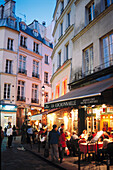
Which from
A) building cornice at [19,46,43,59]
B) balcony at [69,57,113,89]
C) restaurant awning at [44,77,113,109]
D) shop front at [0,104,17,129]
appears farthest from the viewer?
building cornice at [19,46,43,59]

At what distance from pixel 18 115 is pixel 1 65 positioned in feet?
24.1

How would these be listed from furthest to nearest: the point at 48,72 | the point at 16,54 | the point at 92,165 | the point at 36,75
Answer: the point at 48,72
the point at 36,75
the point at 16,54
the point at 92,165

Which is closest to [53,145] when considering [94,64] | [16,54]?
[94,64]

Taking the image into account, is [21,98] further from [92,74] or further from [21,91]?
[92,74]

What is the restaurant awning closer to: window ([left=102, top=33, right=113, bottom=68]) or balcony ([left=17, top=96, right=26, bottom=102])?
window ([left=102, top=33, right=113, bottom=68])

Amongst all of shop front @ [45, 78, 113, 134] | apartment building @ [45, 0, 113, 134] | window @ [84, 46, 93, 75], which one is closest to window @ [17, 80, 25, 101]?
shop front @ [45, 78, 113, 134]

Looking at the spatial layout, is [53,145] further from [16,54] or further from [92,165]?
[16,54]

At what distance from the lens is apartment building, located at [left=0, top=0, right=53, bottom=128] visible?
24891mm

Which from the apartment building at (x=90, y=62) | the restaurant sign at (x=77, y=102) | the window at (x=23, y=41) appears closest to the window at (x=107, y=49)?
the apartment building at (x=90, y=62)

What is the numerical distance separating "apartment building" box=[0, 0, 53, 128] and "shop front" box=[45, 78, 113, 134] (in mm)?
10024

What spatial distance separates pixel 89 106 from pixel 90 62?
273cm

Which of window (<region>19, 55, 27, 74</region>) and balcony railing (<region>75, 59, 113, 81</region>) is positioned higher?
window (<region>19, 55, 27, 74</region>)

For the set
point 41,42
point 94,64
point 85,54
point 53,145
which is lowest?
point 53,145

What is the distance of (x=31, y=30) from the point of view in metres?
31.0
